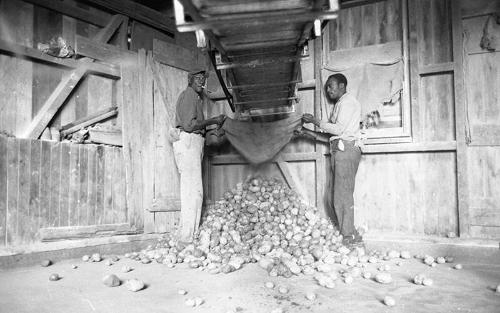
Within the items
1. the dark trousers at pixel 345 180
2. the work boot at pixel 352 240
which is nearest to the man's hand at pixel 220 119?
the dark trousers at pixel 345 180

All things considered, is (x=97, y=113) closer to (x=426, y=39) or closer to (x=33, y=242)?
(x=33, y=242)

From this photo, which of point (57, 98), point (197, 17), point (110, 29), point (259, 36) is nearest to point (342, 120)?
point (259, 36)

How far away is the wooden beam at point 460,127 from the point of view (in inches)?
156

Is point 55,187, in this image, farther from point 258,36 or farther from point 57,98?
point 258,36

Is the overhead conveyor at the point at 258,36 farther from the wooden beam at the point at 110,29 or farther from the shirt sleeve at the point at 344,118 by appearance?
the wooden beam at the point at 110,29

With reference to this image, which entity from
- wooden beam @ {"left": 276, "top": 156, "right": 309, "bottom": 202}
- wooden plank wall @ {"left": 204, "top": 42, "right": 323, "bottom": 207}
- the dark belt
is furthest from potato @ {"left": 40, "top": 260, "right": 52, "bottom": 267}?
the dark belt

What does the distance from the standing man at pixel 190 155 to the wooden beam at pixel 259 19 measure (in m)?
2.28

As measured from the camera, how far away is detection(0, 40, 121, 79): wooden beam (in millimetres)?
3691

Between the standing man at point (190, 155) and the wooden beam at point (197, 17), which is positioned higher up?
the wooden beam at point (197, 17)

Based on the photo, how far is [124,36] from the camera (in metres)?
4.70

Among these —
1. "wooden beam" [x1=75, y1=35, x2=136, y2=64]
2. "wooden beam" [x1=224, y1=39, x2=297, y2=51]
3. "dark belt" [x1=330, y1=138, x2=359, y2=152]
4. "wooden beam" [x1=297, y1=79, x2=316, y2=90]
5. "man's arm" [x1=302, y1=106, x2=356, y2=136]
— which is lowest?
"dark belt" [x1=330, y1=138, x2=359, y2=152]

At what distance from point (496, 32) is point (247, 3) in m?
3.30

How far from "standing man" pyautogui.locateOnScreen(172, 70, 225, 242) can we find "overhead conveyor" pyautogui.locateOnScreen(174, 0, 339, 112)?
74 centimetres

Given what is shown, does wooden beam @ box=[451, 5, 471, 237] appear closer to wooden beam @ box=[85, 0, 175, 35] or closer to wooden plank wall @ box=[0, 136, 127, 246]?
wooden beam @ box=[85, 0, 175, 35]
